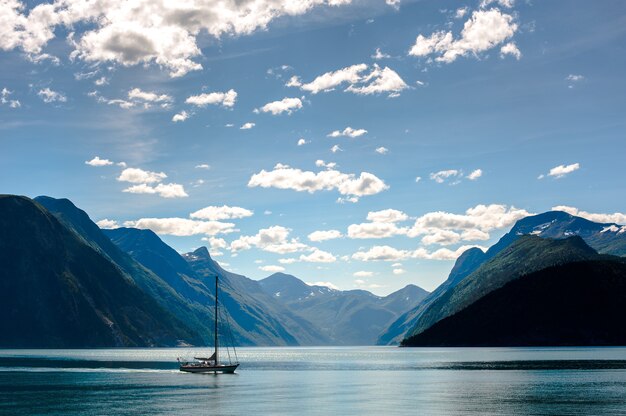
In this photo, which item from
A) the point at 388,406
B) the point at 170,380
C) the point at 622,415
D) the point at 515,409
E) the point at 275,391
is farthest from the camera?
the point at 170,380

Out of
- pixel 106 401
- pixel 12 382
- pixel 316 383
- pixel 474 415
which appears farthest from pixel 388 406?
pixel 12 382

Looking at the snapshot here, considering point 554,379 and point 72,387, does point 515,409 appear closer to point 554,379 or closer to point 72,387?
point 554,379

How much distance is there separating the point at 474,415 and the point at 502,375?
83.4 metres

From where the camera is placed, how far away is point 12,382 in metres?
148

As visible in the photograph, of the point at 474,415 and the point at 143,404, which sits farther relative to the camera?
the point at 143,404

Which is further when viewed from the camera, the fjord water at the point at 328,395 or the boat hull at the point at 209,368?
the boat hull at the point at 209,368

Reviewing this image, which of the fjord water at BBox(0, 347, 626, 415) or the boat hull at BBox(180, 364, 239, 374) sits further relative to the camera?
the boat hull at BBox(180, 364, 239, 374)

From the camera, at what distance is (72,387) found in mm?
137500

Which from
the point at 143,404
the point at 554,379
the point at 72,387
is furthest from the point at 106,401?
the point at 554,379

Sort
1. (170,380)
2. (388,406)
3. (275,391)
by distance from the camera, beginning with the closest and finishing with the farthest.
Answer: (388,406), (275,391), (170,380)

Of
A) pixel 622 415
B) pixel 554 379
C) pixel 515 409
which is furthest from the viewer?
pixel 554 379

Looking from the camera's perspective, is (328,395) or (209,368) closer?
(328,395)

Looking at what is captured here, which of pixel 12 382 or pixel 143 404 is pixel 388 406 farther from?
pixel 12 382

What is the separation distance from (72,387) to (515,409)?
91.0 m
